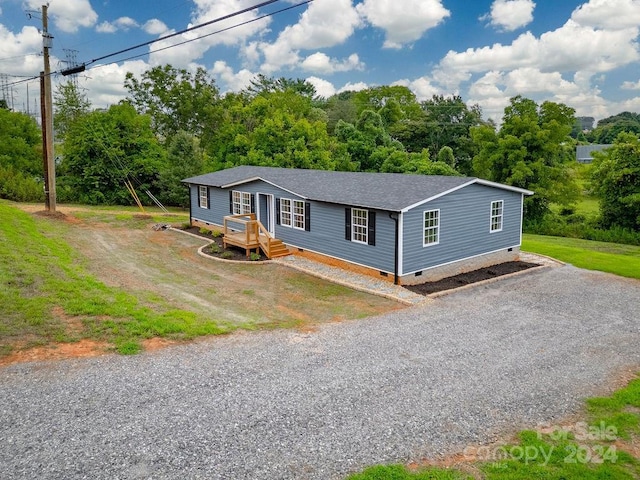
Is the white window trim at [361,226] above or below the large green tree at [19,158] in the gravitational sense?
below

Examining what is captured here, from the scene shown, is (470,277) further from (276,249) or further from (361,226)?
(276,249)

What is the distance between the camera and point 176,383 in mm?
7594

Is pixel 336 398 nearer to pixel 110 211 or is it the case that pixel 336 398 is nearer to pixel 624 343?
pixel 624 343

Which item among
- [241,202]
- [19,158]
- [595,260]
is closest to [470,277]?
[595,260]

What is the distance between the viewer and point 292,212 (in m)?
18.0

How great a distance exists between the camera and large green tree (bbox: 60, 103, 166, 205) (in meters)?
33.0

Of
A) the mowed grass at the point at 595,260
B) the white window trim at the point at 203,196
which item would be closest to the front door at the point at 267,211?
the white window trim at the point at 203,196

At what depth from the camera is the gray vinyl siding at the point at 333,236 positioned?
1425 cm

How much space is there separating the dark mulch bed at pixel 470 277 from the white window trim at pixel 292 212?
17.1 feet

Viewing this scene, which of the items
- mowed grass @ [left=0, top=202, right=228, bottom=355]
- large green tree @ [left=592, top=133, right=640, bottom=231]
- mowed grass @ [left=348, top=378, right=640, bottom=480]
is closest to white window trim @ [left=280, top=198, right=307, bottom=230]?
mowed grass @ [left=0, top=202, right=228, bottom=355]

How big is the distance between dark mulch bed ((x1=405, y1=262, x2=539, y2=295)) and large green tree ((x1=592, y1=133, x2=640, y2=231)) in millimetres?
17070

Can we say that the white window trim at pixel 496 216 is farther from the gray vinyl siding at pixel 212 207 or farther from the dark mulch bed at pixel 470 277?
the gray vinyl siding at pixel 212 207

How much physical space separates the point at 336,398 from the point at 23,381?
15.9 feet

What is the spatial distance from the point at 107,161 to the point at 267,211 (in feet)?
62.7
